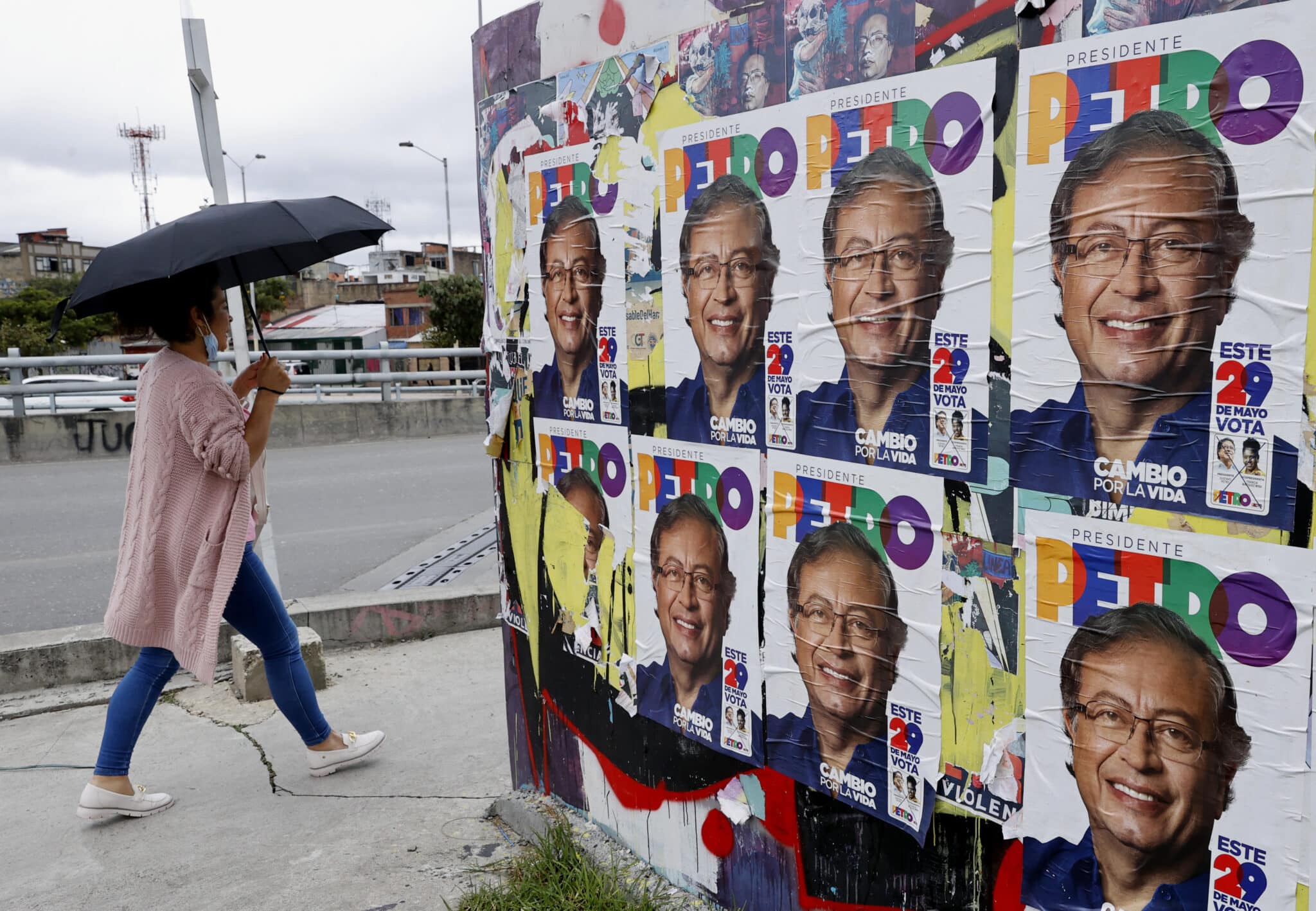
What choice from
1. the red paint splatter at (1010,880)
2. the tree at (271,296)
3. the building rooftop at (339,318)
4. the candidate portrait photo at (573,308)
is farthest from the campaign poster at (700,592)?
the building rooftop at (339,318)

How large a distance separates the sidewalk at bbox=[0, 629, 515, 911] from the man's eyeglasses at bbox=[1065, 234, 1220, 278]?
245cm

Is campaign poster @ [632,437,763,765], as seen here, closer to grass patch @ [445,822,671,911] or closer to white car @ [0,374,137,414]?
grass patch @ [445,822,671,911]

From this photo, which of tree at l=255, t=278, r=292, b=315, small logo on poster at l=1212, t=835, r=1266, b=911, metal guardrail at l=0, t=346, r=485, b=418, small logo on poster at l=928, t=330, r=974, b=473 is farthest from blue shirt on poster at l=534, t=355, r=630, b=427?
tree at l=255, t=278, r=292, b=315

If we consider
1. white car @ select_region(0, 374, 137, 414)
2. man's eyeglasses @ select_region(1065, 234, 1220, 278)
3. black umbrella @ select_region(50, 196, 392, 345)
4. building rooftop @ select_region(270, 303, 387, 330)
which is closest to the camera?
man's eyeglasses @ select_region(1065, 234, 1220, 278)

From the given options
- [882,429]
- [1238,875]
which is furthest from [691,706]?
[1238,875]

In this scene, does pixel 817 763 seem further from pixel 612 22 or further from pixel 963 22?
pixel 612 22

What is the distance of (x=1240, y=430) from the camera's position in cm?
160

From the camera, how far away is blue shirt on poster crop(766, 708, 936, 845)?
223 cm

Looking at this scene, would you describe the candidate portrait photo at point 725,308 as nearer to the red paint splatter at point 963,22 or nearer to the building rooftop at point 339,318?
the red paint splatter at point 963,22

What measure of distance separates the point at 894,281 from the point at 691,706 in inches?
50.9

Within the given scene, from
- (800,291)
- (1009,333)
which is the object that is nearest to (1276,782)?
(1009,333)

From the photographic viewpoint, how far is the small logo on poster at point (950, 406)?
199 centimetres

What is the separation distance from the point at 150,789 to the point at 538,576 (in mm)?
1776

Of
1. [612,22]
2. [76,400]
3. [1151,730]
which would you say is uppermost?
[612,22]
